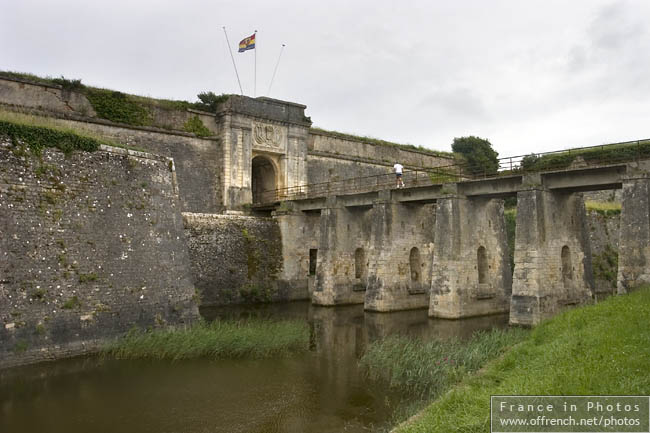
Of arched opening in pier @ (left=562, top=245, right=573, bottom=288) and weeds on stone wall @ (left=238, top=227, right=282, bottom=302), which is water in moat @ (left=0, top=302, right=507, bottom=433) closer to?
arched opening in pier @ (left=562, top=245, right=573, bottom=288)

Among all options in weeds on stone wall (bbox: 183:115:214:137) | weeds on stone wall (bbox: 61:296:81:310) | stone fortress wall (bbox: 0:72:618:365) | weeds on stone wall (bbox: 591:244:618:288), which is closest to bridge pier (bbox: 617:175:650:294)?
stone fortress wall (bbox: 0:72:618:365)

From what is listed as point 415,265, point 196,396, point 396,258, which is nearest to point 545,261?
point 396,258

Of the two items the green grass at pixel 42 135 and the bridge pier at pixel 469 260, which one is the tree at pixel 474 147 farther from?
the green grass at pixel 42 135

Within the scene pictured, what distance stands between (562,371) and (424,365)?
192 inches

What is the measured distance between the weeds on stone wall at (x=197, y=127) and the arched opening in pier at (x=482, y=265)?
17.4 m

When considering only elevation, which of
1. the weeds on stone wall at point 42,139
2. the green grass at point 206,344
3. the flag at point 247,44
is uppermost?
the flag at point 247,44

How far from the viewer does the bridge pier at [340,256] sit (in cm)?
2788

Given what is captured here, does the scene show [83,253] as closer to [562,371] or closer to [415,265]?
[562,371]

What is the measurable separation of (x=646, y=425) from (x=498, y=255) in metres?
19.7

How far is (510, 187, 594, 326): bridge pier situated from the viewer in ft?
65.2

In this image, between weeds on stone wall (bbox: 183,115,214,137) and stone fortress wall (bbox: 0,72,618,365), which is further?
weeds on stone wall (bbox: 183,115,214,137)

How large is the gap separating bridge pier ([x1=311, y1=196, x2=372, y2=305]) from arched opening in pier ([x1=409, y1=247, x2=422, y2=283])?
3.01 metres

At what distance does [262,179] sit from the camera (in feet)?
120

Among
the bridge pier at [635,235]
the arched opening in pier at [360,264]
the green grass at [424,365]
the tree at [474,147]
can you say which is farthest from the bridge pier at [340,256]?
the tree at [474,147]
